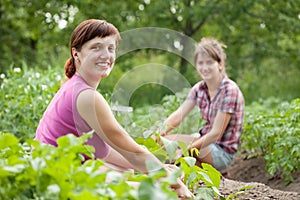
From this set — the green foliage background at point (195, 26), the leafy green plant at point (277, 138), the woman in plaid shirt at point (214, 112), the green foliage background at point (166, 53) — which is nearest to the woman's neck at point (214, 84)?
the woman in plaid shirt at point (214, 112)

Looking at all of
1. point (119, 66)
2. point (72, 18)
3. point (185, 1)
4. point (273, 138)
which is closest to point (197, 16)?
point (185, 1)

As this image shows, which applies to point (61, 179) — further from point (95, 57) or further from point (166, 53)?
point (166, 53)

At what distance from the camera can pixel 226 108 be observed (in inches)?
164

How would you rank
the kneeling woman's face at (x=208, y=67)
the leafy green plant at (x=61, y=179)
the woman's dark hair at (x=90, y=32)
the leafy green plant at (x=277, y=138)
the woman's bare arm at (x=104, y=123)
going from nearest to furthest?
the leafy green plant at (x=61, y=179), the woman's bare arm at (x=104, y=123), the woman's dark hair at (x=90, y=32), the leafy green plant at (x=277, y=138), the kneeling woman's face at (x=208, y=67)

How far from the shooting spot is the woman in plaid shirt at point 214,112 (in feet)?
13.7

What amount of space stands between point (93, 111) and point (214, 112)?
2125 millimetres

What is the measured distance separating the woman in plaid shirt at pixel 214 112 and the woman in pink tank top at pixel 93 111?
1518 mm

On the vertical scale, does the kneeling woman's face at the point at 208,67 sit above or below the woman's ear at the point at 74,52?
below

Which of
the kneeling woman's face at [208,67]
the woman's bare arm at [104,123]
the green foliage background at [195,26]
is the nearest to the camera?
the woman's bare arm at [104,123]

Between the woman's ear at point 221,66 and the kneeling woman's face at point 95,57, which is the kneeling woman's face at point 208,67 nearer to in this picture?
the woman's ear at point 221,66

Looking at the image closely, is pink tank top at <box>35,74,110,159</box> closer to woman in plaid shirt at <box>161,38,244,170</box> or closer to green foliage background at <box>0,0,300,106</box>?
woman in plaid shirt at <box>161,38,244,170</box>

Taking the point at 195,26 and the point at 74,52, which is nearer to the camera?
the point at 74,52

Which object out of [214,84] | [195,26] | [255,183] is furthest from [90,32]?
[195,26]

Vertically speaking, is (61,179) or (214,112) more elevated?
(61,179)
